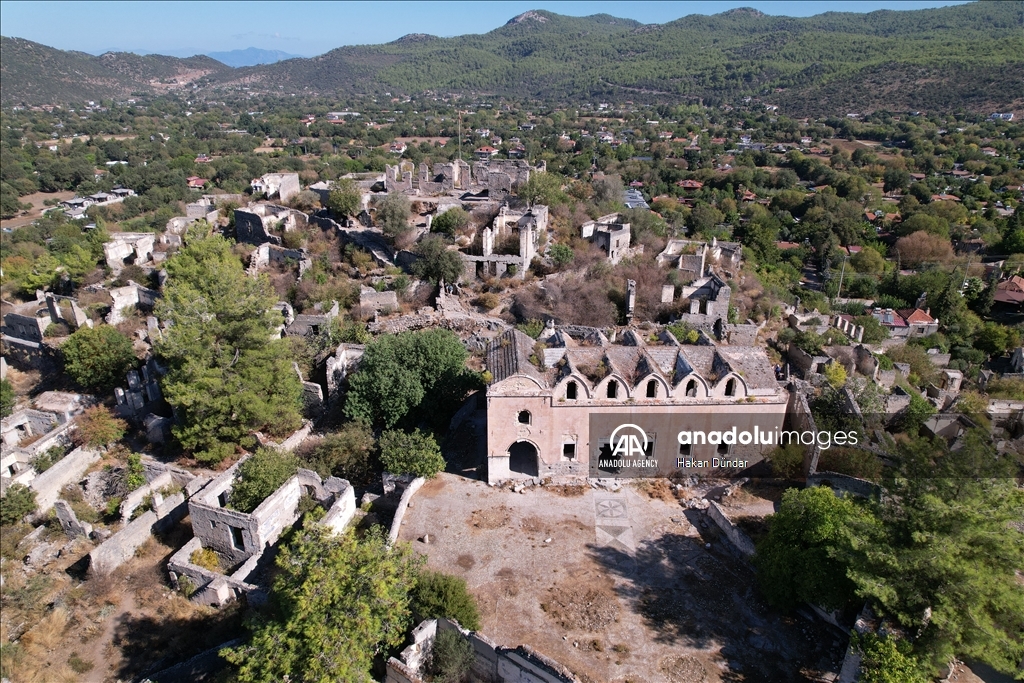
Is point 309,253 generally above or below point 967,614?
above

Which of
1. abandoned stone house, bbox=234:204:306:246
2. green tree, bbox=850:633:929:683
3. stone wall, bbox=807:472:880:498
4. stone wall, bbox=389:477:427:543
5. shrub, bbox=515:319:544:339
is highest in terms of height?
abandoned stone house, bbox=234:204:306:246

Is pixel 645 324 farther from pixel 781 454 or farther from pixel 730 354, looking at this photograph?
pixel 781 454

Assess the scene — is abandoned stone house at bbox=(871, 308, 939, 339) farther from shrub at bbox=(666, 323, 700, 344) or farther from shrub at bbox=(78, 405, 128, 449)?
shrub at bbox=(78, 405, 128, 449)

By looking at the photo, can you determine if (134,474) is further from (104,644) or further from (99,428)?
(104,644)

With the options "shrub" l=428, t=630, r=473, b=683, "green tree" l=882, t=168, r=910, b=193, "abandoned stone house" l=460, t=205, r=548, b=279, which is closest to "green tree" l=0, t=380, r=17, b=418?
"abandoned stone house" l=460, t=205, r=548, b=279

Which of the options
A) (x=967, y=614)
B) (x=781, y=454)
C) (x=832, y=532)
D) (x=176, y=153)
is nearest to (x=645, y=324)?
(x=781, y=454)

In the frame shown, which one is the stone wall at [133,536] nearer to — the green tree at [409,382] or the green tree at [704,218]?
the green tree at [409,382]
